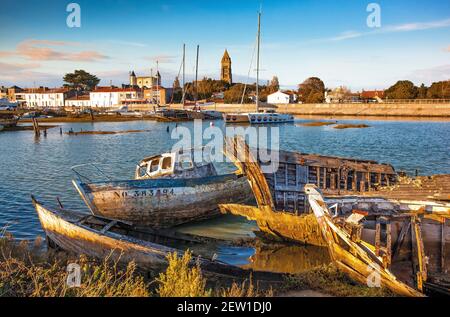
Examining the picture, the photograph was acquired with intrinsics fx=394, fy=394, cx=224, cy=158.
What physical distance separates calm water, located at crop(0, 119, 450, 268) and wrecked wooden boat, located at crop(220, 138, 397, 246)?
1900mm

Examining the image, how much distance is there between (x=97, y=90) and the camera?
485 ft

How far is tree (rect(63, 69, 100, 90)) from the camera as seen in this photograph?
557 ft

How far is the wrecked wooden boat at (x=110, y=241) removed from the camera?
37.4 ft

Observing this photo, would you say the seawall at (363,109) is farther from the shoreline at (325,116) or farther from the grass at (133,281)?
the grass at (133,281)

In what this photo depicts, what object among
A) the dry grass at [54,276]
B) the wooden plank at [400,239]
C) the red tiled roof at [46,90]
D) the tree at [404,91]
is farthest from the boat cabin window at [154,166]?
the red tiled roof at [46,90]

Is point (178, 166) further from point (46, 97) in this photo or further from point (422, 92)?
point (46, 97)

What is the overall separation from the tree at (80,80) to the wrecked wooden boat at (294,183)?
168 metres

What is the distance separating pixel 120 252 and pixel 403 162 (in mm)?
29315

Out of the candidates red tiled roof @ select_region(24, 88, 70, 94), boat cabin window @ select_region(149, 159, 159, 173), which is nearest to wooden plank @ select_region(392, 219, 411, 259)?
boat cabin window @ select_region(149, 159, 159, 173)

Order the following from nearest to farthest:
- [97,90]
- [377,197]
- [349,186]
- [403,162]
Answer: [377,197], [349,186], [403,162], [97,90]

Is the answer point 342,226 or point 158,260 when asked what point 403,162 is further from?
point 158,260

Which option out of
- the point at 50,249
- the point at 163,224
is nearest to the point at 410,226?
the point at 163,224

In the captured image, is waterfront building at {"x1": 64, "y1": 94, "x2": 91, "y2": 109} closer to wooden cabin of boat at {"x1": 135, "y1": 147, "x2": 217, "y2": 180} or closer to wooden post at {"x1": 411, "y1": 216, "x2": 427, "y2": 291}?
wooden cabin of boat at {"x1": 135, "y1": 147, "x2": 217, "y2": 180}

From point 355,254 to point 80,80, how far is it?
177511 millimetres
